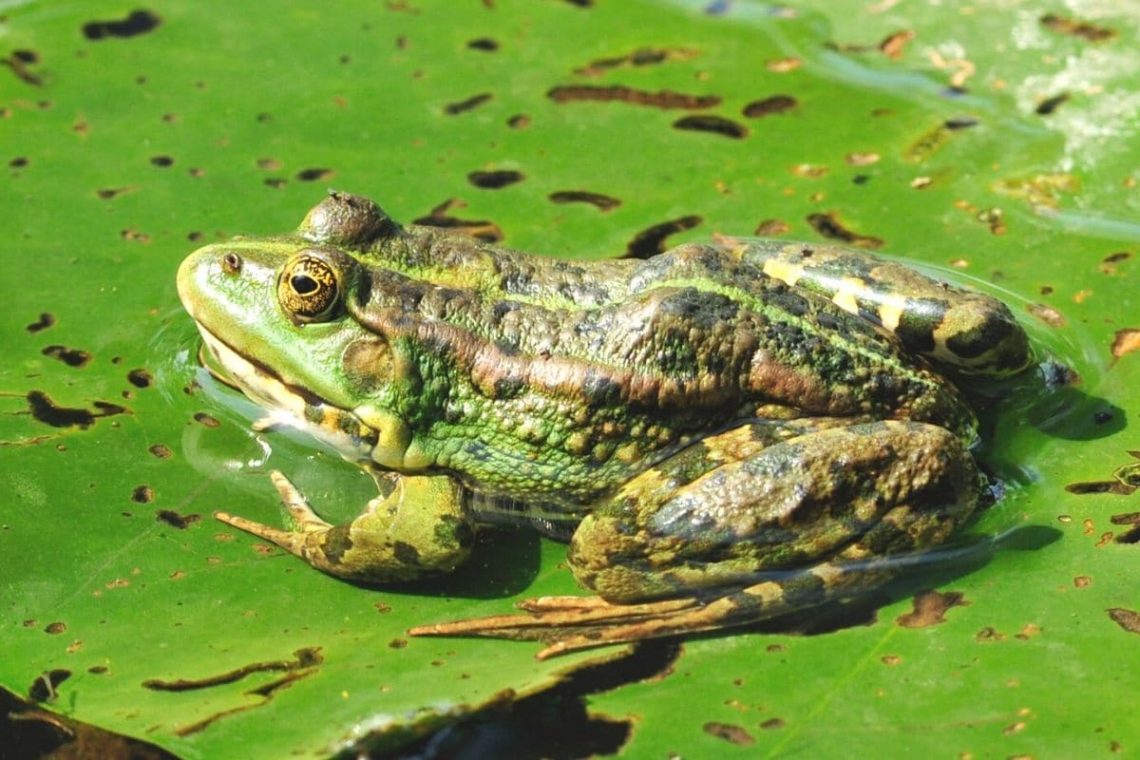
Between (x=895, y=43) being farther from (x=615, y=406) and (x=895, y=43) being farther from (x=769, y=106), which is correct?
(x=615, y=406)

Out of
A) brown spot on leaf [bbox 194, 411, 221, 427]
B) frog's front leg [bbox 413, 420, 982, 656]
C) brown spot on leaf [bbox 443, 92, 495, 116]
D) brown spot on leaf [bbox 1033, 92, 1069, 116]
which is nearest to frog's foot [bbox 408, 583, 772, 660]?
frog's front leg [bbox 413, 420, 982, 656]

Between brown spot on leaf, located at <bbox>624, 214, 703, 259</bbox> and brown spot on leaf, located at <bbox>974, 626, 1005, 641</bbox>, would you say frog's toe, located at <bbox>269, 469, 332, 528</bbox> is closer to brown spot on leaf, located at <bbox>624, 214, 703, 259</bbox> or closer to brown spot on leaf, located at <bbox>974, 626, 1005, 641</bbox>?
brown spot on leaf, located at <bbox>624, 214, 703, 259</bbox>

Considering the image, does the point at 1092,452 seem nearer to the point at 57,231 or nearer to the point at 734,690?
the point at 734,690

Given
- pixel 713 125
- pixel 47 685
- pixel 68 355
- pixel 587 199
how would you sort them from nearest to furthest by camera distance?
pixel 47 685 → pixel 68 355 → pixel 587 199 → pixel 713 125

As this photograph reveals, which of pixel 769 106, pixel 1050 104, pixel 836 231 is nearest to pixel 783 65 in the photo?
pixel 769 106

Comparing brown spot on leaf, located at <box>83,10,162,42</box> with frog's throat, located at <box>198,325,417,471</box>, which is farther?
brown spot on leaf, located at <box>83,10,162,42</box>

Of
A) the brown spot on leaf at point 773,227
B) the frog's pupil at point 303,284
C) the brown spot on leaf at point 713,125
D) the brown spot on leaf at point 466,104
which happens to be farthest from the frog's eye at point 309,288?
the brown spot on leaf at point 713,125
